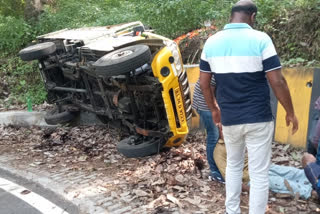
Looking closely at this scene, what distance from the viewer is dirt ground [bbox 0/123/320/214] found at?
157 inches

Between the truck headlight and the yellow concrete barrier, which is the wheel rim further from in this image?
the yellow concrete barrier

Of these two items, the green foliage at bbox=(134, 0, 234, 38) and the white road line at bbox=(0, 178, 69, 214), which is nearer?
the white road line at bbox=(0, 178, 69, 214)

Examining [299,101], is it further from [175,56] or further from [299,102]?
[175,56]

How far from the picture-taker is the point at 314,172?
3508 mm

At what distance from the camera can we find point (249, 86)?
3113 millimetres

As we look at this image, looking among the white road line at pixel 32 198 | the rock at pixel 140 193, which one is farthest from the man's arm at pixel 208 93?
the white road line at pixel 32 198

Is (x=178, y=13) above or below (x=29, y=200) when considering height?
above

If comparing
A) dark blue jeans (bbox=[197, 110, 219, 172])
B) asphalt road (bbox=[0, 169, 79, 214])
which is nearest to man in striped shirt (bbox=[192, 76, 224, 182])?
dark blue jeans (bbox=[197, 110, 219, 172])

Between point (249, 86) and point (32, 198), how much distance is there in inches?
117

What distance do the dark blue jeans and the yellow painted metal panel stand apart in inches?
59.0

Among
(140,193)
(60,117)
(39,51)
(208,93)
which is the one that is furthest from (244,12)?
(60,117)

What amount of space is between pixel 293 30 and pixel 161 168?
3.80 metres

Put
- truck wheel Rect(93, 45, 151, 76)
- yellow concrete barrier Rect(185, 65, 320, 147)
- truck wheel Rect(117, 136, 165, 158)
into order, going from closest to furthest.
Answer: truck wheel Rect(93, 45, 151, 76) → yellow concrete barrier Rect(185, 65, 320, 147) → truck wheel Rect(117, 136, 165, 158)

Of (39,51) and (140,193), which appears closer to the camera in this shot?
(140,193)
